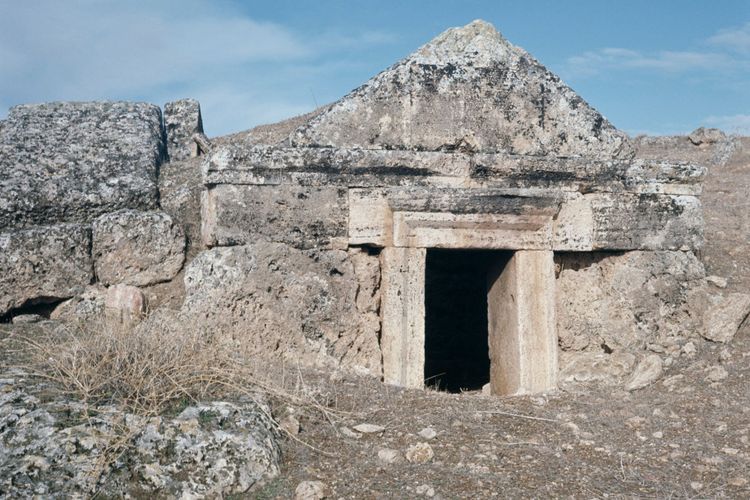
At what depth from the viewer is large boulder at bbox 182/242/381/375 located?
493 cm

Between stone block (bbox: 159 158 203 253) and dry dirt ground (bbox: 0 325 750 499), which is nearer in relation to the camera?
dry dirt ground (bbox: 0 325 750 499)

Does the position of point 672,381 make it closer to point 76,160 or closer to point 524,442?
point 524,442

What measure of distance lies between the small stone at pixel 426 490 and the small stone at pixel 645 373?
2.22 m

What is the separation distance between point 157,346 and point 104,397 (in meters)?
0.40

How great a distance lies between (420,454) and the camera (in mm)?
3637

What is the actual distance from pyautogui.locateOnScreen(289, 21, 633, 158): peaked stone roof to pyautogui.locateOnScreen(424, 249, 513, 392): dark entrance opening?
2.40 metres

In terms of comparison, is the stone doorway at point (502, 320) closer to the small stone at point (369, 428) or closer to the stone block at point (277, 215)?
the stone block at point (277, 215)

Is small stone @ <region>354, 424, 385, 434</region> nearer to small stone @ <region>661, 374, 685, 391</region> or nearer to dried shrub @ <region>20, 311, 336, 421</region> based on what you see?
dried shrub @ <region>20, 311, 336, 421</region>

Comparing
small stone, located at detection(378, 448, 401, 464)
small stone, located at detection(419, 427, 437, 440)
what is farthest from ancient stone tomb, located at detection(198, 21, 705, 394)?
small stone, located at detection(378, 448, 401, 464)

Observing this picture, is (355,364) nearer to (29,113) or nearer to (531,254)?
(531,254)

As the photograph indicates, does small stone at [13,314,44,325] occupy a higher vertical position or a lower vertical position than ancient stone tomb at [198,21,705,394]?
lower

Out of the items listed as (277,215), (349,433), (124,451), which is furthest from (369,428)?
(277,215)

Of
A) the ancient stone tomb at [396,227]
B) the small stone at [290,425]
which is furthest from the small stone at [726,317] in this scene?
the small stone at [290,425]

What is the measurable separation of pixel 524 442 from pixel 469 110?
7.99 ft
